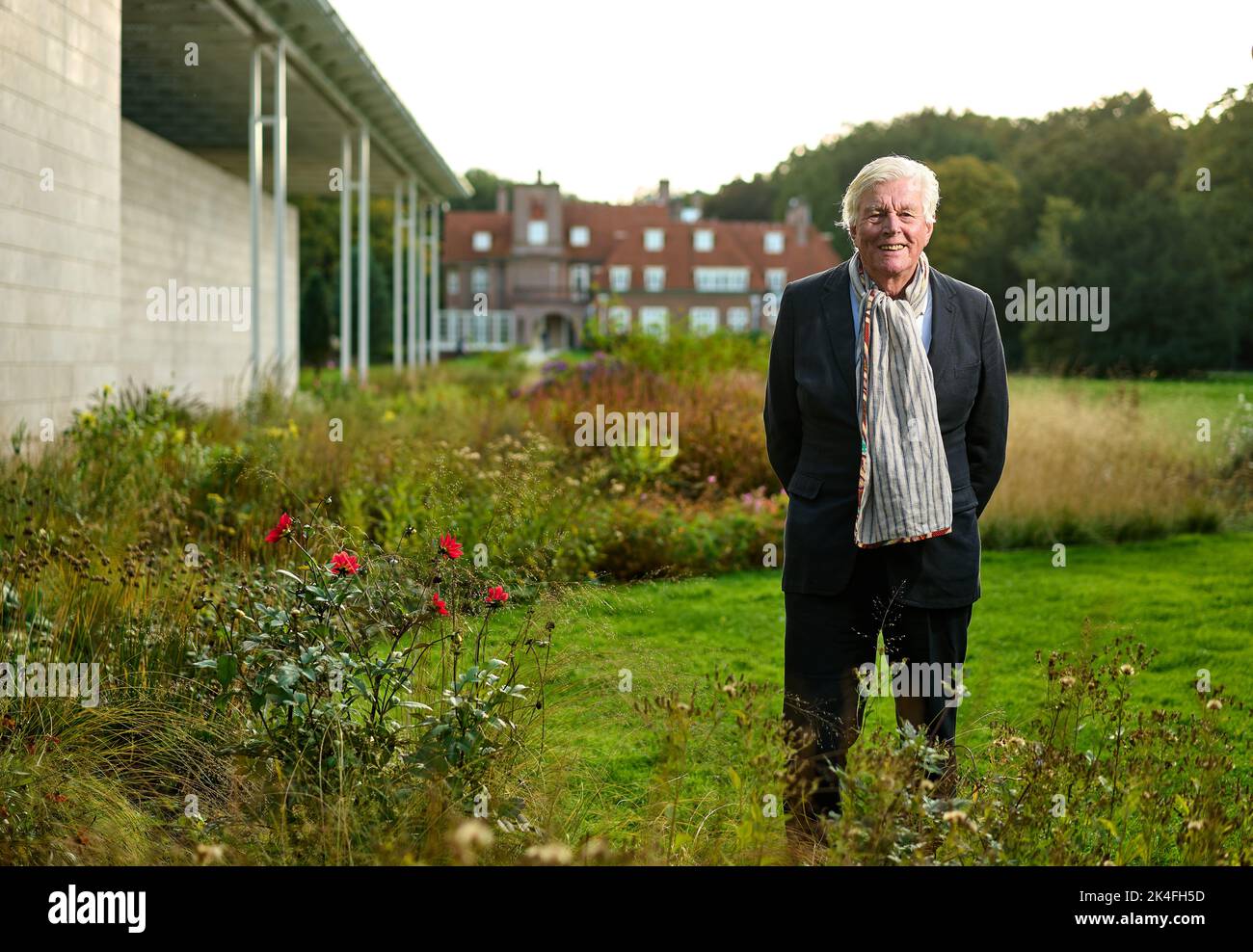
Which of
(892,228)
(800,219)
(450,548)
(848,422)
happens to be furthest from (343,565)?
(800,219)

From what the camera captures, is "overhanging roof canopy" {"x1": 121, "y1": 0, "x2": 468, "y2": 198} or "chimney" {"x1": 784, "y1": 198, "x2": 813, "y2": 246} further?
"chimney" {"x1": 784, "y1": 198, "x2": 813, "y2": 246}

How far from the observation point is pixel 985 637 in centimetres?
621

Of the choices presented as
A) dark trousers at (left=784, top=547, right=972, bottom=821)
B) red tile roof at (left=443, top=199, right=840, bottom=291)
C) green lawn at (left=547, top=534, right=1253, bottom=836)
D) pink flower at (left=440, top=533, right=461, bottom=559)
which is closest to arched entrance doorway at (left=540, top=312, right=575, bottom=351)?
red tile roof at (left=443, top=199, right=840, bottom=291)

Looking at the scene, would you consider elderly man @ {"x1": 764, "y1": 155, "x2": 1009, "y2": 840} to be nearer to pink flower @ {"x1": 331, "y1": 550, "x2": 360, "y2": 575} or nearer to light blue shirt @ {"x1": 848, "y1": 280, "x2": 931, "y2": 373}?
light blue shirt @ {"x1": 848, "y1": 280, "x2": 931, "y2": 373}

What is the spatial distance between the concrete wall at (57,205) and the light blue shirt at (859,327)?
16.4 feet

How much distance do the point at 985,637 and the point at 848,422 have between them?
3.47 meters

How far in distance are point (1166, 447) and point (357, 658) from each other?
8905 mm

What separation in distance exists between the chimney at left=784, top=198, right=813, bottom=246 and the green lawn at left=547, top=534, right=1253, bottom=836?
117 ft

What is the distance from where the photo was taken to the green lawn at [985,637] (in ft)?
10.9

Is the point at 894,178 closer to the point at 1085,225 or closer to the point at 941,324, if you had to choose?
the point at 941,324

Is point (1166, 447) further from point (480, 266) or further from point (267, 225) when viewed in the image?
point (480, 266)

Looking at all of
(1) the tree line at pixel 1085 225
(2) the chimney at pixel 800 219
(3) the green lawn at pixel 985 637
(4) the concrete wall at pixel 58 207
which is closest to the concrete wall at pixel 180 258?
(4) the concrete wall at pixel 58 207

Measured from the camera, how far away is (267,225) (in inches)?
827

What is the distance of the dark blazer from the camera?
3102 millimetres
